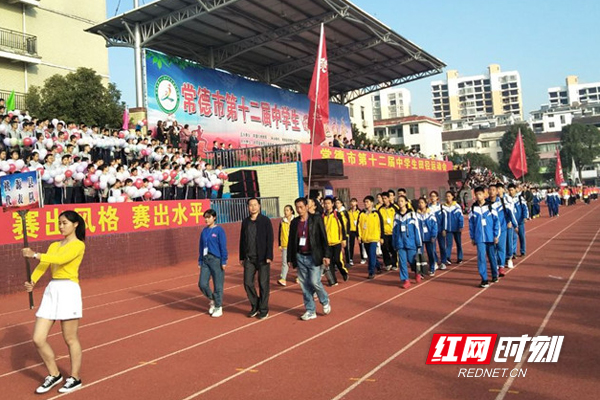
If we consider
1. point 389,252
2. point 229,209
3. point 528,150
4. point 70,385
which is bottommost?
point 70,385

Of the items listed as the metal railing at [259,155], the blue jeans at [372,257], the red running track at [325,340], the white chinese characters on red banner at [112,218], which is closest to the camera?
the red running track at [325,340]

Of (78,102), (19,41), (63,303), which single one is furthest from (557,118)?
(63,303)

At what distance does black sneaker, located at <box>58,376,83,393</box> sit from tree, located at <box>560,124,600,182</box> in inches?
2966

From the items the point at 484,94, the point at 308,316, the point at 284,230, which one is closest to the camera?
the point at 308,316

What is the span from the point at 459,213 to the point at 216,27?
54.1 feet

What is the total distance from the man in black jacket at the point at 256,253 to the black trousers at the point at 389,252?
4274 mm

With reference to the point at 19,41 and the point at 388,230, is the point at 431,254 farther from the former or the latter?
the point at 19,41

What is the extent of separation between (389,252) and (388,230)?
2.06 ft

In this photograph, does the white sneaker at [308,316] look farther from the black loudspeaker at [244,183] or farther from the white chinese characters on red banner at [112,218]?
the black loudspeaker at [244,183]

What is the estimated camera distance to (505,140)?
2655 inches

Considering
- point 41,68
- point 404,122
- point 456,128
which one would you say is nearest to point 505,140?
point 404,122

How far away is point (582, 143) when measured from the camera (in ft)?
228

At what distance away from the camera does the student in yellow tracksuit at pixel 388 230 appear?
10.6 metres

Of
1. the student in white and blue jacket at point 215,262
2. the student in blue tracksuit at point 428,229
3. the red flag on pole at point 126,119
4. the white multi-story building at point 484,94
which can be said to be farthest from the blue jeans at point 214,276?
the white multi-story building at point 484,94
